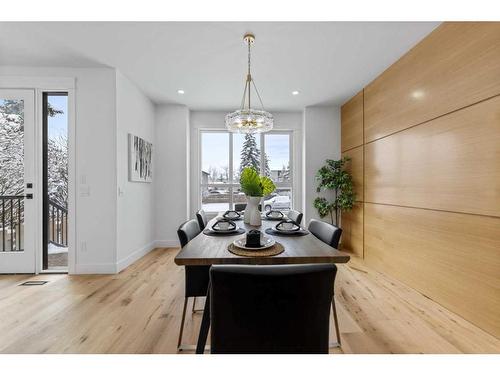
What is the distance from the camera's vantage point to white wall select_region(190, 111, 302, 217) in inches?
187

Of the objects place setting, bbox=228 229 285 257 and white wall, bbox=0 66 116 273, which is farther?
white wall, bbox=0 66 116 273

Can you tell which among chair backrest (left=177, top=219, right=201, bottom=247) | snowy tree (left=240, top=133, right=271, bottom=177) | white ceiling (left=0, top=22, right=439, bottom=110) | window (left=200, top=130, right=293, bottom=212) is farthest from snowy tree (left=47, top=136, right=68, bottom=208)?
snowy tree (left=240, top=133, right=271, bottom=177)

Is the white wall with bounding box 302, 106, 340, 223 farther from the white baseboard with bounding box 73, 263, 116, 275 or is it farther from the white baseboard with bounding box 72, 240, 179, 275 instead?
the white baseboard with bounding box 73, 263, 116, 275

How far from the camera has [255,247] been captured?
136 cm

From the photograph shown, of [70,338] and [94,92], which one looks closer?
[70,338]

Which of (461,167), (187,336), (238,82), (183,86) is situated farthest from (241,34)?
(187,336)

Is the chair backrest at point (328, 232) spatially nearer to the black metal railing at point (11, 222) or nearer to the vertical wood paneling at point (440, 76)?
the vertical wood paneling at point (440, 76)

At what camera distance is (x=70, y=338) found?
1.74m

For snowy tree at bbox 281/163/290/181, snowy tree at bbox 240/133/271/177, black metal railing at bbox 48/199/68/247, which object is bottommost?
black metal railing at bbox 48/199/68/247

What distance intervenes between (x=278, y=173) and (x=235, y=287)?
4.16 metres

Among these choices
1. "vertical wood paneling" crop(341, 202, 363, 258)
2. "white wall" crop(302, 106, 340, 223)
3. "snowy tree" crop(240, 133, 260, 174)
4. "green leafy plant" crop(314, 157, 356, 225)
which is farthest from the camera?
"snowy tree" crop(240, 133, 260, 174)

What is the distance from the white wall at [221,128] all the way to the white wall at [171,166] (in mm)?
379

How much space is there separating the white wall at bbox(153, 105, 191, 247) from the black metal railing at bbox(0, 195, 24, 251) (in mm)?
1786

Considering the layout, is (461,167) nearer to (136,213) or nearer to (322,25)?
(322,25)
